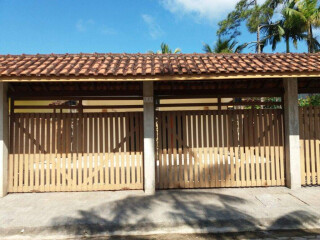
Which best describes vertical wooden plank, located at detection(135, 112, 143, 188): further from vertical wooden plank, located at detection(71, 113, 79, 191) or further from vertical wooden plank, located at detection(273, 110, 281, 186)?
vertical wooden plank, located at detection(273, 110, 281, 186)

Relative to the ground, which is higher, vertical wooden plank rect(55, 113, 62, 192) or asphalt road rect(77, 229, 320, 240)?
vertical wooden plank rect(55, 113, 62, 192)

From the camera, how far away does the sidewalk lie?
383 cm

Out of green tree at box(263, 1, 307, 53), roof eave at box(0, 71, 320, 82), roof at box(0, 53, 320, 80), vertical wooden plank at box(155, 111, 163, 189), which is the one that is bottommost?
vertical wooden plank at box(155, 111, 163, 189)

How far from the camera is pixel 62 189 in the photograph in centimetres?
568

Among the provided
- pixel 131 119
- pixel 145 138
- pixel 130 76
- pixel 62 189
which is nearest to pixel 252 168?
pixel 145 138

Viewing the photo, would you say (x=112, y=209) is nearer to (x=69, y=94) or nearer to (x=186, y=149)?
(x=186, y=149)

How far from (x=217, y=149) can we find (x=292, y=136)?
1762 mm

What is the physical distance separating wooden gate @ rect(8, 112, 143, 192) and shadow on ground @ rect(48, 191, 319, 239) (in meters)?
1.15

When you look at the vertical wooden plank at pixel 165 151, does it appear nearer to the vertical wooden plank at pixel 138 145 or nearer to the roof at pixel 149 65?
the vertical wooden plank at pixel 138 145

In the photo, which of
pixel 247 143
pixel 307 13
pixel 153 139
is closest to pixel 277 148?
pixel 247 143

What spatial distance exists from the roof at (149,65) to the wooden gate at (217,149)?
1.21 meters

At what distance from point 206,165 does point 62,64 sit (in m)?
4.11

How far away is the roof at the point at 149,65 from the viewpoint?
4.77 metres

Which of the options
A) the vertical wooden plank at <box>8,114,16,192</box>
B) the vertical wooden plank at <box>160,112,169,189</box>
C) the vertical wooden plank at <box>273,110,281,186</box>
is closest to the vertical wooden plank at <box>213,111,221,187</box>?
the vertical wooden plank at <box>160,112,169,189</box>
